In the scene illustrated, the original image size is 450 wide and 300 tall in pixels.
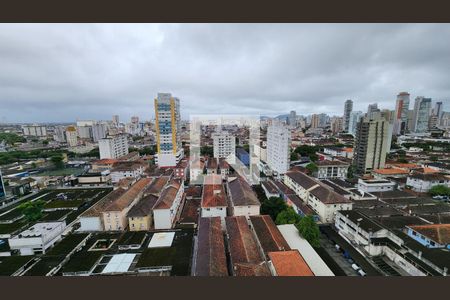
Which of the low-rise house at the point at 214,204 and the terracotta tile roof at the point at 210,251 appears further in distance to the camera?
the low-rise house at the point at 214,204

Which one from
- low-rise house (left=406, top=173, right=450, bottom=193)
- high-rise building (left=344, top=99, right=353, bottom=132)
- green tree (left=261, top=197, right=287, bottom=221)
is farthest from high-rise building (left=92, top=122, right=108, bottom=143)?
high-rise building (left=344, top=99, right=353, bottom=132)

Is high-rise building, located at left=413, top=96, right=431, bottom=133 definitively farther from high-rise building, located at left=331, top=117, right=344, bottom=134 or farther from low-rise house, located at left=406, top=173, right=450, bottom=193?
low-rise house, located at left=406, top=173, right=450, bottom=193

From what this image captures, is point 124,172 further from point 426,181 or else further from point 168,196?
point 426,181

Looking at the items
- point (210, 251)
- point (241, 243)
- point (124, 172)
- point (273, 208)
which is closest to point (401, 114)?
point (273, 208)

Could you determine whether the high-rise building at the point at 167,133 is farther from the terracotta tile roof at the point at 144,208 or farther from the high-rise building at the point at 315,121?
the high-rise building at the point at 315,121

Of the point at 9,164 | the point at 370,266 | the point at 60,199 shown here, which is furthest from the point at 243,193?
the point at 9,164

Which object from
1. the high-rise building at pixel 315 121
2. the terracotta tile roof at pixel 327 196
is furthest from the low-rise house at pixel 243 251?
the high-rise building at pixel 315 121
